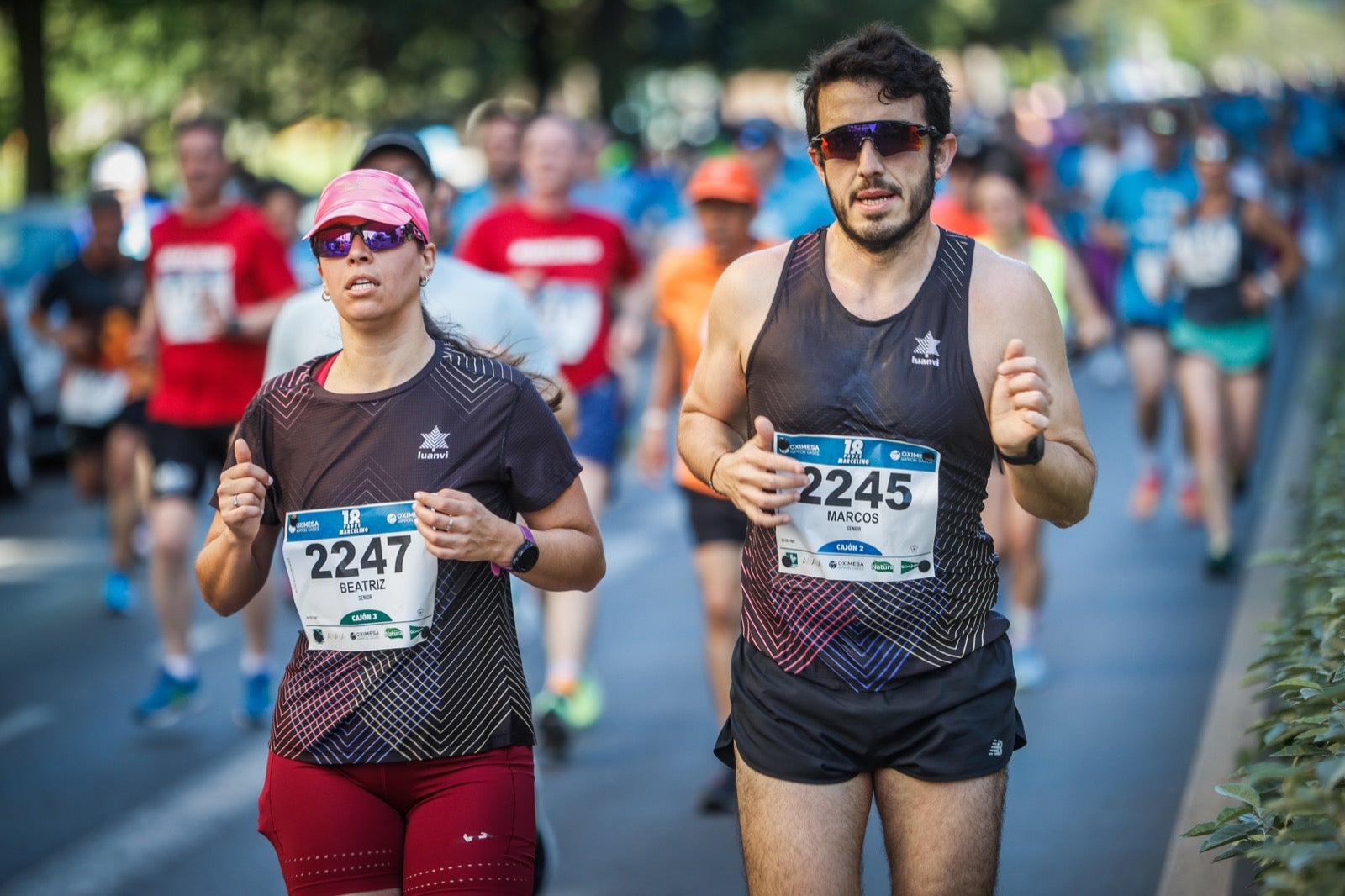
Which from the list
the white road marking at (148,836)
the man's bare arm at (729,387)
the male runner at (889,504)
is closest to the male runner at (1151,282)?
the white road marking at (148,836)

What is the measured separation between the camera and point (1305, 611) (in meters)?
4.70

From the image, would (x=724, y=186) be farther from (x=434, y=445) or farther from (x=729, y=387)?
(x=434, y=445)

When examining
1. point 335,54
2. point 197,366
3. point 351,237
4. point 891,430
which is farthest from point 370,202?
point 335,54

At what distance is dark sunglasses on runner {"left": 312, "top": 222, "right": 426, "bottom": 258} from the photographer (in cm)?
362

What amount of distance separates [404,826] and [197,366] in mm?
4321

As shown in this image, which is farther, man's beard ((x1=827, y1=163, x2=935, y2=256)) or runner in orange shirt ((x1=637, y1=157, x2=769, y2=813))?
runner in orange shirt ((x1=637, y1=157, x2=769, y2=813))

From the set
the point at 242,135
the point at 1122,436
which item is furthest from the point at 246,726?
the point at 242,135

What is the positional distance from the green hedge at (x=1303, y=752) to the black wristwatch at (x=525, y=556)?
1.34m

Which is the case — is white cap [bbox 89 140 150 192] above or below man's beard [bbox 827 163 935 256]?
above

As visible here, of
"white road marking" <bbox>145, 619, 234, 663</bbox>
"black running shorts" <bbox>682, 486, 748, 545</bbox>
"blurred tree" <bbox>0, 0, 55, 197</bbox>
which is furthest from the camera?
"blurred tree" <bbox>0, 0, 55, 197</bbox>

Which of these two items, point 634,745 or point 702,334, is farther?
point 634,745

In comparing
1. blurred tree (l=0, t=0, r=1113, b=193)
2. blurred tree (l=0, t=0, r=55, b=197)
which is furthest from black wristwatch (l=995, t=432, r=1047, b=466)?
blurred tree (l=0, t=0, r=1113, b=193)

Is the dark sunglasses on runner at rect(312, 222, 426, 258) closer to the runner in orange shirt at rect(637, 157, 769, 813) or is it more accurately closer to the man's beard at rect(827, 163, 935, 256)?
the man's beard at rect(827, 163, 935, 256)

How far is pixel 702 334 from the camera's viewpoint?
6.04 meters
